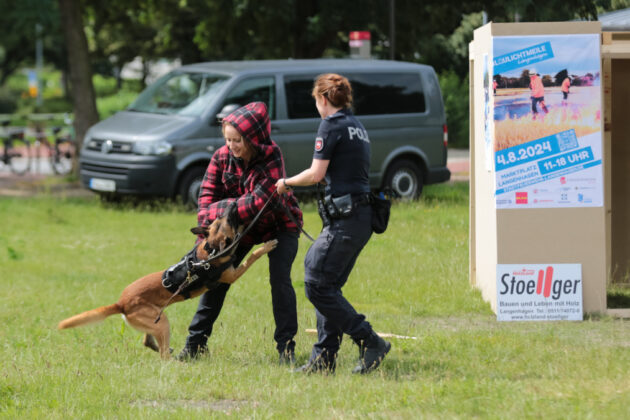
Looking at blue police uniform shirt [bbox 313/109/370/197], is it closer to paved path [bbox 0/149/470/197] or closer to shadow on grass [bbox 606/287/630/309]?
shadow on grass [bbox 606/287/630/309]

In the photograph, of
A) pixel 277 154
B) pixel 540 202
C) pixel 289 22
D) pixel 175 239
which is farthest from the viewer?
pixel 289 22

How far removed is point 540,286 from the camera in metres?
7.30

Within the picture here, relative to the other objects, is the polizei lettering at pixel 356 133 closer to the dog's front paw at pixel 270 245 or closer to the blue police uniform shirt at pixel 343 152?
the blue police uniform shirt at pixel 343 152

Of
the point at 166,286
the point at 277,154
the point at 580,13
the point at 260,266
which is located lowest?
the point at 260,266

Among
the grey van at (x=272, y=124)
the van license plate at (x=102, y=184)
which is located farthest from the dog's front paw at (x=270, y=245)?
the van license plate at (x=102, y=184)

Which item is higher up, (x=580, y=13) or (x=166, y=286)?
(x=580, y=13)

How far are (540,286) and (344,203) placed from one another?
2.58 m

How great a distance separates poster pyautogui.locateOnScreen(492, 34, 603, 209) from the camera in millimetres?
7148

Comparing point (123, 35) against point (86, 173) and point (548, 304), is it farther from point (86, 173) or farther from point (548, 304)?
point (548, 304)

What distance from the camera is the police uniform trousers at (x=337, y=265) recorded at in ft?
17.7

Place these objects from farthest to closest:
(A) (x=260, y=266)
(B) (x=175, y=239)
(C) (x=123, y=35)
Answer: (C) (x=123, y=35), (B) (x=175, y=239), (A) (x=260, y=266)

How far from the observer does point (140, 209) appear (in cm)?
1417

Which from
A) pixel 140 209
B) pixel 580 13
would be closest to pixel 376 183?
pixel 140 209

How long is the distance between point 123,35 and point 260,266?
31380 millimetres
